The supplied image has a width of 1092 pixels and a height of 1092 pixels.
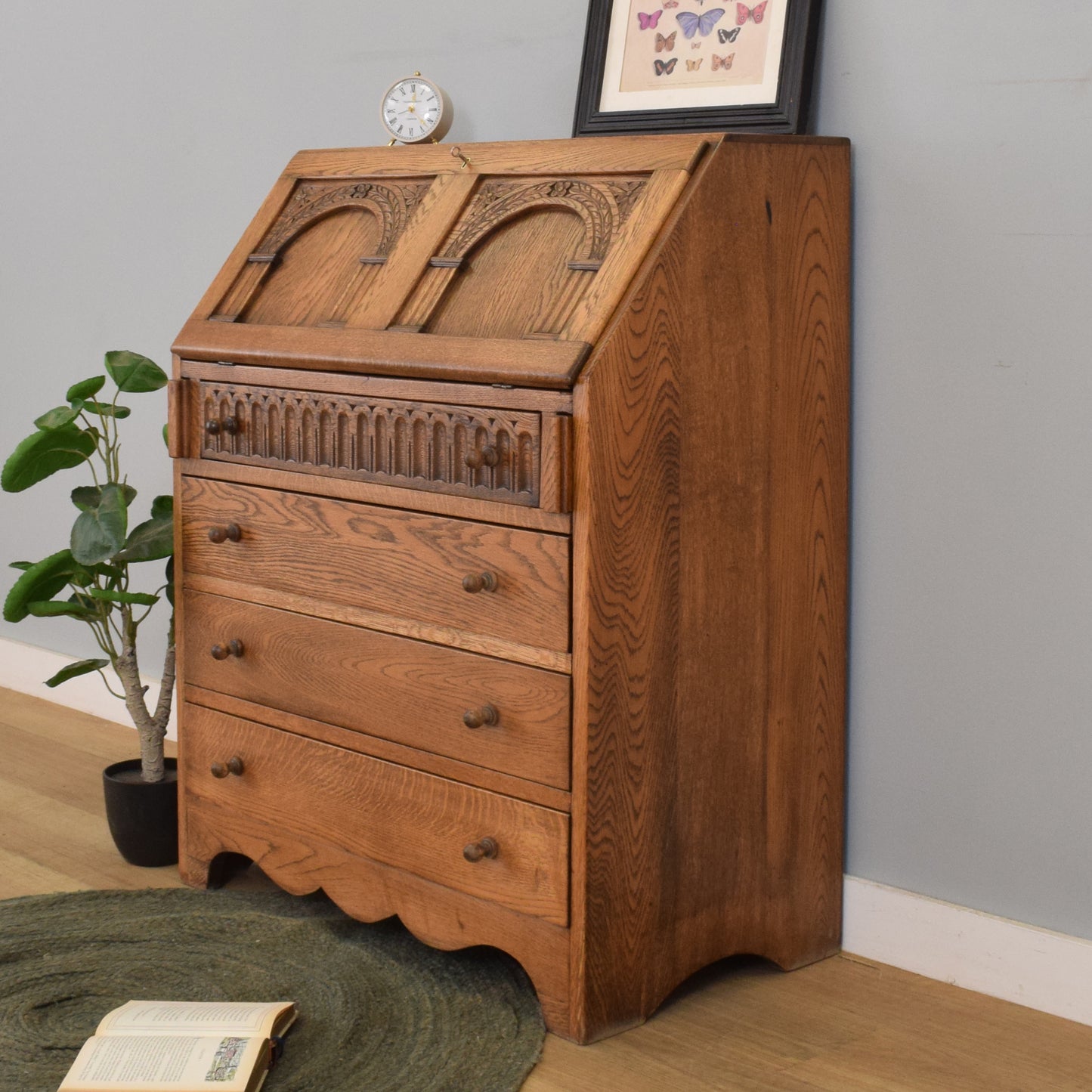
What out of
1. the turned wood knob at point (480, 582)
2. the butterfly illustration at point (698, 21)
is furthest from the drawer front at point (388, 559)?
the butterfly illustration at point (698, 21)

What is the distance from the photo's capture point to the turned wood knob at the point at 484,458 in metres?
1.91

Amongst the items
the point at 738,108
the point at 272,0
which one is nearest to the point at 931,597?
the point at 738,108

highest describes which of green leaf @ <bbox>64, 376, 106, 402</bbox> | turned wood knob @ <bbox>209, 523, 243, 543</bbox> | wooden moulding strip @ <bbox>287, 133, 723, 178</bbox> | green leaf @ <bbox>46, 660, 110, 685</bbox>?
wooden moulding strip @ <bbox>287, 133, 723, 178</bbox>

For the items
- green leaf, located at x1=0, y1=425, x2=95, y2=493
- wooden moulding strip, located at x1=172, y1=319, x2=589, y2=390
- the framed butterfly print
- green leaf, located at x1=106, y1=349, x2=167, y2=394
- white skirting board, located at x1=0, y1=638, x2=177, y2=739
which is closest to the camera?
wooden moulding strip, located at x1=172, y1=319, x2=589, y2=390

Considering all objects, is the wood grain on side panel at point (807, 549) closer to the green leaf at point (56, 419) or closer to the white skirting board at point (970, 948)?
the white skirting board at point (970, 948)

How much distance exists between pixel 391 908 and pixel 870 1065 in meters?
0.76

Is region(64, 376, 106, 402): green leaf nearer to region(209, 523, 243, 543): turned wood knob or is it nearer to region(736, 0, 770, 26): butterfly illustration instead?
region(209, 523, 243, 543): turned wood knob

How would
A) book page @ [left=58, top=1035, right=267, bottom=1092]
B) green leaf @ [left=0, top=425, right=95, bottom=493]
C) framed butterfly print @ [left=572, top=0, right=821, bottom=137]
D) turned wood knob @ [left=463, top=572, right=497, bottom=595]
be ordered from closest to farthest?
book page @ [left=58, top=1035, right=267, bottom=1092] → turned wood knob @ [left=463, top=572, right=497, bottom=595] → framed butterfly print @ [left=572, top=0, right=821, bottom=137] → green leaf @ [left=0, top=425, right=95, bottom=493]

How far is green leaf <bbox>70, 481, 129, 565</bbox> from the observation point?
7.98 ft

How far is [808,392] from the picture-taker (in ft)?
6.88

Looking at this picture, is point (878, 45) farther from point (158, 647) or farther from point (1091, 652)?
point (158, 647)

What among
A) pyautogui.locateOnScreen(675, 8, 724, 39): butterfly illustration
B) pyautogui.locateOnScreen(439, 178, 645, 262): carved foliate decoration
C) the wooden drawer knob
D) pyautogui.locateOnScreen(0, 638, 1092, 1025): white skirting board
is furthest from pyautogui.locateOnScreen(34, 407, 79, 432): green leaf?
pyautogui.locateOnScreen(0, 638, 1092, 1025): white skirting board

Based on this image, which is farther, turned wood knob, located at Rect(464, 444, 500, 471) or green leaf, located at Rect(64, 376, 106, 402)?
green leaf, located at Rect(64, 376, 106, 402)

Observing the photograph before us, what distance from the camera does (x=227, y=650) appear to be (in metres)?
2.32
